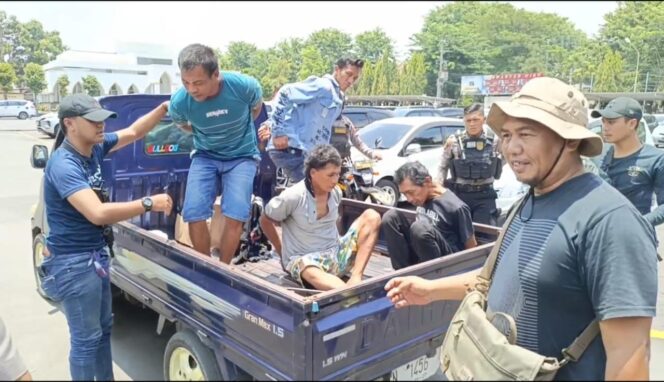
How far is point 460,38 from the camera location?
79.0 ft

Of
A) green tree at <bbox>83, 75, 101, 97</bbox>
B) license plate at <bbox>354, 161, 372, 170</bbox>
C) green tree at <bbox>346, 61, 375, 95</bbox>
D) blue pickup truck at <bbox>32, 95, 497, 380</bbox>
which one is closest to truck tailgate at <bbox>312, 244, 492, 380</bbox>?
blue pickup truck at <bbox>32, 95, 497, 380</bbox>

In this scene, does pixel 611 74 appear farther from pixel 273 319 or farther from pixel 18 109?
pixel 18 109

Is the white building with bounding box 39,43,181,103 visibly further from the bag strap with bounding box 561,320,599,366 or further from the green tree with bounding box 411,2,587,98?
the green tree with bounding box 411,2,587,98

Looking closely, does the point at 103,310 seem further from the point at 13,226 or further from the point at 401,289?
the point at 13,226

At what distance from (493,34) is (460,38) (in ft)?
23.7

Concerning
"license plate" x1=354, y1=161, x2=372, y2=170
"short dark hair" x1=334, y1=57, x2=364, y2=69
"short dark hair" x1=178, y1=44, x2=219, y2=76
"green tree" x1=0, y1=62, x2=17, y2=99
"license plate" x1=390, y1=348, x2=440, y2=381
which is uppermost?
"short dark hair" x1=334, y1=57, x2=364, y2=69

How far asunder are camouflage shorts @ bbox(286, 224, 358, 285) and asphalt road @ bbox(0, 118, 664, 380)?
0.83m

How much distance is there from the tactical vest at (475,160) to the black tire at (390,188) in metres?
2.81

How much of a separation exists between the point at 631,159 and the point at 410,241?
1.78 meters

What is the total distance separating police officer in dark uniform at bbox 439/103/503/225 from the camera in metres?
4.79

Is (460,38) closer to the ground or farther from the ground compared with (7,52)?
farther from the ground

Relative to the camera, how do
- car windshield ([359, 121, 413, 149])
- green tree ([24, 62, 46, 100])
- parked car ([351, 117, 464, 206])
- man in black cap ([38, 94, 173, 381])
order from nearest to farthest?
man in black cap ([38, 94, 173, 381]) < green tree ([24, 62, 46, 100]) < parked car ([351, 117, 464, 206]) < car windshield ([359, 121, 413, 149])

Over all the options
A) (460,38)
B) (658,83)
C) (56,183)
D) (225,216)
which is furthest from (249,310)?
(460,38)

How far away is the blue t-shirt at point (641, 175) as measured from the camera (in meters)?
3.57
